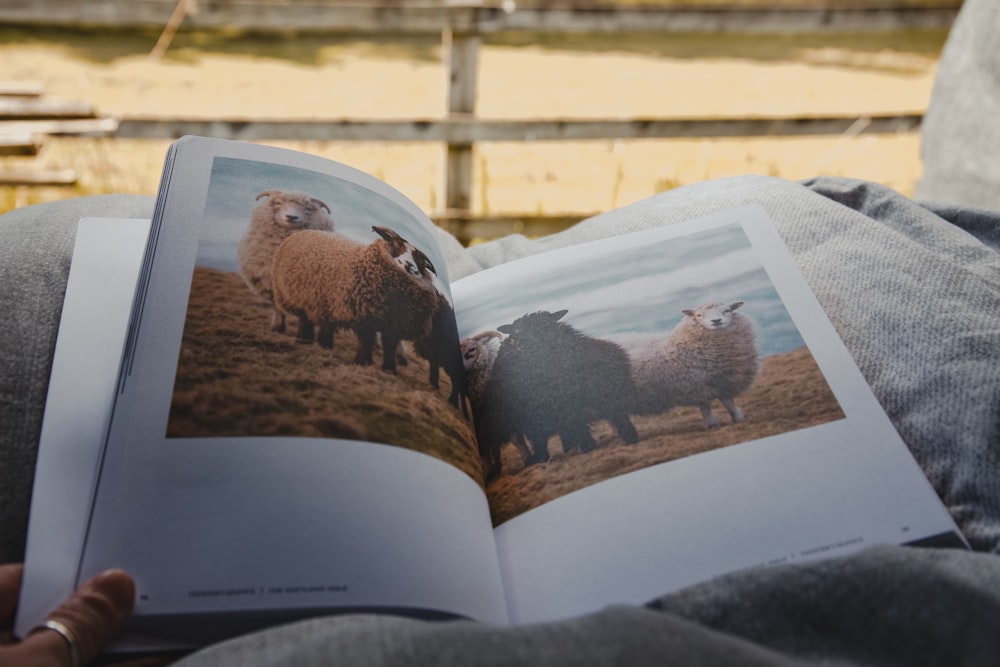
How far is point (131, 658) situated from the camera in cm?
39

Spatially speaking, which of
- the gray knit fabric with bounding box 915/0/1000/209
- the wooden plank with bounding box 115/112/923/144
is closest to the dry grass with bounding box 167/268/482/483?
the gray knit fabric with bounding box 915/0/1000/209

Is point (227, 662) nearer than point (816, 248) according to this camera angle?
Yes

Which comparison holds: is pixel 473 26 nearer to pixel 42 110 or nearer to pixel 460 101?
pixel 460 101

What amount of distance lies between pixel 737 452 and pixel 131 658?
1.22 feet

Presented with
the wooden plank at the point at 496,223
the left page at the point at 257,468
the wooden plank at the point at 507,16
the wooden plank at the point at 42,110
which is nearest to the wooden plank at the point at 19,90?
the wooden plank at the point at 42,110

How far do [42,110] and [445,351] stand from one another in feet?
7.06

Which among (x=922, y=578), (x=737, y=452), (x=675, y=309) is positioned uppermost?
(x=675, y=309)

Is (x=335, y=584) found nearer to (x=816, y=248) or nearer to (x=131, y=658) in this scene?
(x=131, y=658)

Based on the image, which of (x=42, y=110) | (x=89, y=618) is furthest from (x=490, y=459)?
(x=42, y=110)

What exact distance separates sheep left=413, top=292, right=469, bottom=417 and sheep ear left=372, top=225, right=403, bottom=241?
54mm

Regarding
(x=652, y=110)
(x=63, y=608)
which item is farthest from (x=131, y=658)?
(x=652, y=110)

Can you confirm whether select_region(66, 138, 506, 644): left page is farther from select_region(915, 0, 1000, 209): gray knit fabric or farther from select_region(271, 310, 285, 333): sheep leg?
select_region(915, 0, 1000, 209): gray knit fabric

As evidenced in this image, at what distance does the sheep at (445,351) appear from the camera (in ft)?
1.62

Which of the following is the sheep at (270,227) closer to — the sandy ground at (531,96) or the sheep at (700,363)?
the sheep at (700,363)
